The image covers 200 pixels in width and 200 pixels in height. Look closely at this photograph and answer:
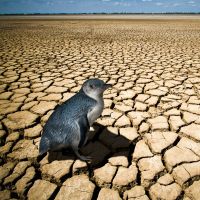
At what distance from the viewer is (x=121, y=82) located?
3262 millimetres

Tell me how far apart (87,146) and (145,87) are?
1618 mm

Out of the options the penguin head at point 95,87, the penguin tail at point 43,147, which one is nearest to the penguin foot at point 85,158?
the penguin tail at point 43,147

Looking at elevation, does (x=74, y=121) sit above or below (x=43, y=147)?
above

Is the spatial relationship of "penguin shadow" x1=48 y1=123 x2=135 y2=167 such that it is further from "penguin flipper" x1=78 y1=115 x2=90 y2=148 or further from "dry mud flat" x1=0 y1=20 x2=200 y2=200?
"penguin flipper" x1=78 y1=115 x2=90 y2=148

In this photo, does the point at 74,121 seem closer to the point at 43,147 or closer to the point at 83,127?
the point at 83,127

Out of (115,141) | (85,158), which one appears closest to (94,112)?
(85,158)

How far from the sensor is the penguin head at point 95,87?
1.50 m

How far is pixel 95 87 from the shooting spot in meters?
1.51

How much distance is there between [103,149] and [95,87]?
1.92ft

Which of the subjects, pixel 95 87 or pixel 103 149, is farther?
pixel 103 149

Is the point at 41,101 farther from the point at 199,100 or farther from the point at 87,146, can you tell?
the point at 199,100

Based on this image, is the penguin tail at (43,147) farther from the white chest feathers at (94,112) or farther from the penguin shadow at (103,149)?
the white chest feathers at (94,112)

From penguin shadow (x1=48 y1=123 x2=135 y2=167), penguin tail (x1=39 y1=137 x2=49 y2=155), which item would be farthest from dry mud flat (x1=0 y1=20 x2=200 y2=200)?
penguin tail (x1=39 y1=137 x2=49 y2=155)

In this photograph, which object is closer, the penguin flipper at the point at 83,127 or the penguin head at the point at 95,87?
the penguin flipper at the point at 83,127
